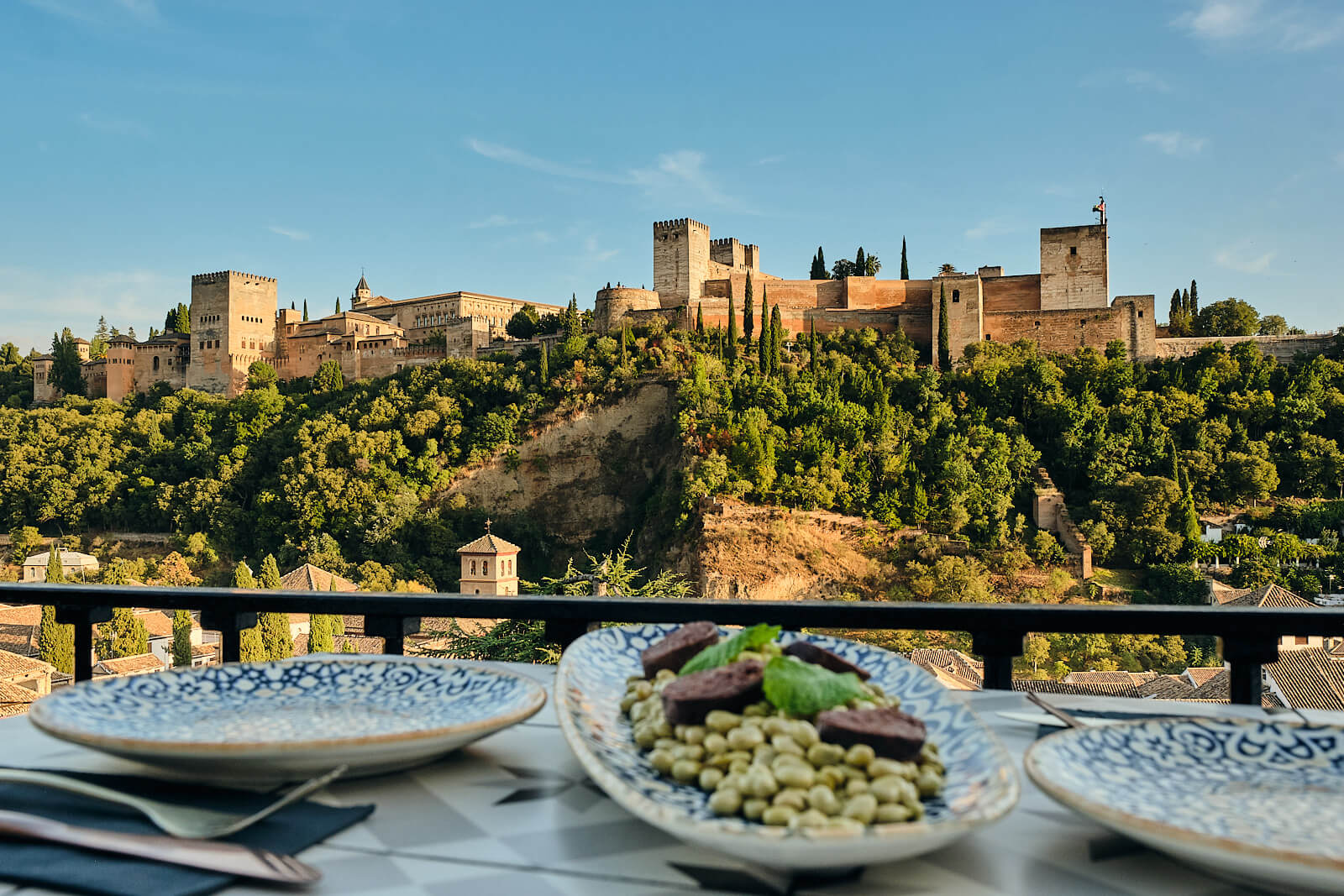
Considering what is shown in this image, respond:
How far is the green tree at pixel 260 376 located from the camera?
33.9 meters

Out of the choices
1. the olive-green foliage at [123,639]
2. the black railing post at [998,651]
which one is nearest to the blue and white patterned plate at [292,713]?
the black railing post at [998,651]

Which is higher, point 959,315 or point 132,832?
point 959,315

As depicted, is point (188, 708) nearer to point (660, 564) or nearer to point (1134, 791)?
point (1134, 791)

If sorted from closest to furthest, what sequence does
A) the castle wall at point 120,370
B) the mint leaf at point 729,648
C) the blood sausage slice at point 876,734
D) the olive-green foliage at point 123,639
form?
the blood sausage slice at point 876,734
the mint leaf at point 729,648
the olive-green foliage at point 123,639
the castle wall at point 120,370

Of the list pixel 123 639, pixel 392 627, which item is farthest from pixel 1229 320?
pixel 392 627

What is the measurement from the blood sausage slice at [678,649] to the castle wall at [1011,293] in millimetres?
27362

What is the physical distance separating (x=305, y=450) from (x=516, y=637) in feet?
77.1

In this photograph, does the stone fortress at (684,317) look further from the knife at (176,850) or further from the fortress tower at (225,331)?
the knife at (176,850)

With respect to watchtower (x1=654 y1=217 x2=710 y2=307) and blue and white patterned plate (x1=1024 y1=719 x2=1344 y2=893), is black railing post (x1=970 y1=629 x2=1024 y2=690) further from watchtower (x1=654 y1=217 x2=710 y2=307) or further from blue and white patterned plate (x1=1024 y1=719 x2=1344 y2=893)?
watchtower (x1=654 y1=217 x2=710 y2=307)

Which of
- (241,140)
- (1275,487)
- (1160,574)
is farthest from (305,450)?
(1275,487)

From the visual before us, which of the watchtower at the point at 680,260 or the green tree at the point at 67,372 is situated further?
the green tree at the point at 67,372

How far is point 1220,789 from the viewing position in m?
0.85

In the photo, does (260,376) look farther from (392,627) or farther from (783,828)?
(783,828)

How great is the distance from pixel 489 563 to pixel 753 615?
777 inches
